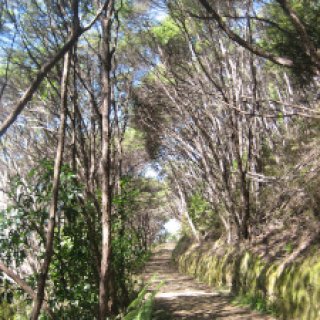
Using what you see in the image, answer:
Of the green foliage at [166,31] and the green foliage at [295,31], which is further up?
the green foliage at [166,31]

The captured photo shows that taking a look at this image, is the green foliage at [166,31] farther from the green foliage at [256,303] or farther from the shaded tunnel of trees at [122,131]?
the green foliage at [256,303]

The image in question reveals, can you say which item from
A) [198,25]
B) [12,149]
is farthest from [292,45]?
[12,149]

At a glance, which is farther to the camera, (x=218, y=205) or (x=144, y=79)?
(x=144, y=79)

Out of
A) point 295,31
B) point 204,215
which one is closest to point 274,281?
point 295,31

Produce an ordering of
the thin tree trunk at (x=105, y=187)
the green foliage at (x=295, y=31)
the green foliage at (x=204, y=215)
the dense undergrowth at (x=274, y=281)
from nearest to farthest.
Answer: the thin tree trunk at (x=105, y=187) → the dense undergrowth at (x=274, y=281) → the green foliage at (x=295, y=31) → the green foliage at (x=204, y=215)

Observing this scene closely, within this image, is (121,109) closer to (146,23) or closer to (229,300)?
(146,23)

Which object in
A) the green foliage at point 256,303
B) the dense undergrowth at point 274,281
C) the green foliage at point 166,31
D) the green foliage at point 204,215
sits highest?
the green foliage at point 166,31

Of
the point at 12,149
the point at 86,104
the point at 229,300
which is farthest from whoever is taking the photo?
the point at 12,149

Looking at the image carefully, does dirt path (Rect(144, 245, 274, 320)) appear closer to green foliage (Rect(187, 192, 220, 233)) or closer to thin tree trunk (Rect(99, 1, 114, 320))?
thin tree trunk (Rect(99, 1, 114, 320))

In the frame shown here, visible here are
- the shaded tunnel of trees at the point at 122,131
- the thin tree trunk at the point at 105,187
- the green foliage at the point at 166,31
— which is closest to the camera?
the thin tree trunk at the point at 105,187

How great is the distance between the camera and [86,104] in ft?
36.2

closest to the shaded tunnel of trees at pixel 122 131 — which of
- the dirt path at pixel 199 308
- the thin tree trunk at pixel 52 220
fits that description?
the thin tree trunk at pixel 52 220

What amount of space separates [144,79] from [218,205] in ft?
16.0

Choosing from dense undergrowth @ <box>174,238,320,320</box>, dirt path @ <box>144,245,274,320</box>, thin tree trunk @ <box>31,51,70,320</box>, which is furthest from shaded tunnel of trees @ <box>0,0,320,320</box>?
dirt path @ <box>144,245,274,320</box>
